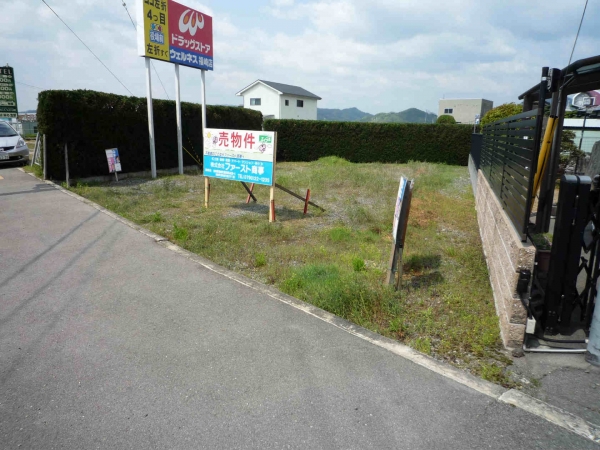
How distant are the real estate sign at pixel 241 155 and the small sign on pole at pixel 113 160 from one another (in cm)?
453

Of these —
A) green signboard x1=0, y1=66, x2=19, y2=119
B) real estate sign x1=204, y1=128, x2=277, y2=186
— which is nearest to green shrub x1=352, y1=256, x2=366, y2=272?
real estate sign x1=204, y1=128, x2=277, y2=186

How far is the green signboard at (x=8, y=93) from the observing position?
57.7 feet

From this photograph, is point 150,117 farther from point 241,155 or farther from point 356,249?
point 356,249

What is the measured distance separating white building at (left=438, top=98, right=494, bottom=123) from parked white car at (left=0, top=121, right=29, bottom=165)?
55.8m

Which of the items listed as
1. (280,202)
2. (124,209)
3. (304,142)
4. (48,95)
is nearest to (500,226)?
(280,202)

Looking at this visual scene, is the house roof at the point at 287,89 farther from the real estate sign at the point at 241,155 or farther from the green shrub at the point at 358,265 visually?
the green shrub at the point at 358,265

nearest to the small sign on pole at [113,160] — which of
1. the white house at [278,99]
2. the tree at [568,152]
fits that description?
the tree at [568,152]

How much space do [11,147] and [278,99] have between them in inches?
1224

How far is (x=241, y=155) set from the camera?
26.9 ft

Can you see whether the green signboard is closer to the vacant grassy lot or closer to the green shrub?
the vacant grassy lot

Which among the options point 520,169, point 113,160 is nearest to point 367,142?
point 113,160

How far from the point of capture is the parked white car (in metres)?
13.1

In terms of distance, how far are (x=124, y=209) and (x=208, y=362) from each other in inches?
247

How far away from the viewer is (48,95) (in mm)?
10461
